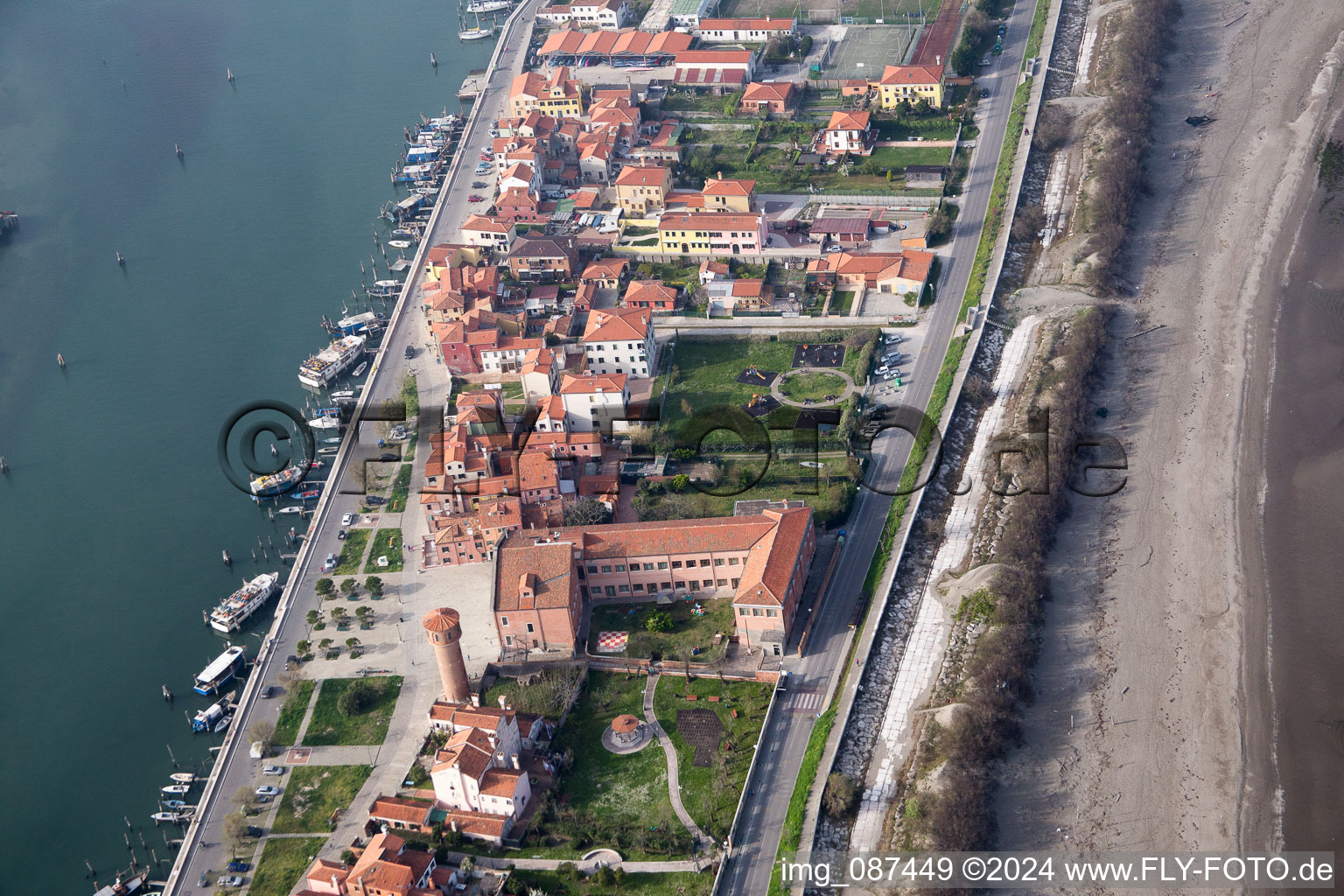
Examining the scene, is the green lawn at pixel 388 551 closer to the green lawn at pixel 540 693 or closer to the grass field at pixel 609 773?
the green lawn at pixel 540 693

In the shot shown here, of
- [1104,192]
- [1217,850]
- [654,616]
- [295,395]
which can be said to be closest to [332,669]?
[654,616]

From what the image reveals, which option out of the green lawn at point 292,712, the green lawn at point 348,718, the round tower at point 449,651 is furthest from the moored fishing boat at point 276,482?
the round tower at point 449,651

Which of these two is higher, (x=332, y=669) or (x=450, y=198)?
(x=450, y=198)

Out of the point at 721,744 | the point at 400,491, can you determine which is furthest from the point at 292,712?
the point at 721,744

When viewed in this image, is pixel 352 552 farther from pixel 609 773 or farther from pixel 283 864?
pixel 609 773

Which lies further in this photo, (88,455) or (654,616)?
(88,455)

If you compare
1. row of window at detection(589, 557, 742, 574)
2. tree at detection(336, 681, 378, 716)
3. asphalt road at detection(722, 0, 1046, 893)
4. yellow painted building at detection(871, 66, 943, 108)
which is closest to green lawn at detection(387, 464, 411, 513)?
tree at detection(336, 681, 378, 716)

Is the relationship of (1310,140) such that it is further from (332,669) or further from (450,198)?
(332,669)
